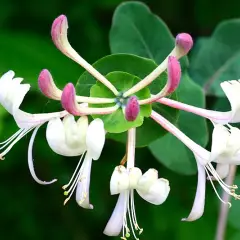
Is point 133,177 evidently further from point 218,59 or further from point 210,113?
point 218,59

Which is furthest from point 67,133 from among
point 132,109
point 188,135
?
point 188,135

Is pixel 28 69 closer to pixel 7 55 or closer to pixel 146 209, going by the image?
pixel 7 55

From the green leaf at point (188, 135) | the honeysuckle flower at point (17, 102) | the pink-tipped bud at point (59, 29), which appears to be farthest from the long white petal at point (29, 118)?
the green leaf at point (188, 135)

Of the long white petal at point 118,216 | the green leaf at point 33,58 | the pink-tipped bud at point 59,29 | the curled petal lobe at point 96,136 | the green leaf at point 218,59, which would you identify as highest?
the green leaf at point 218,59

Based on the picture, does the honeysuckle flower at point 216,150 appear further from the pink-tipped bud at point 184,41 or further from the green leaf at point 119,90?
the pink-tipped bud at point 184,41

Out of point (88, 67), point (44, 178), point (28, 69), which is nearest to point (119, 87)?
point (88, 67)
